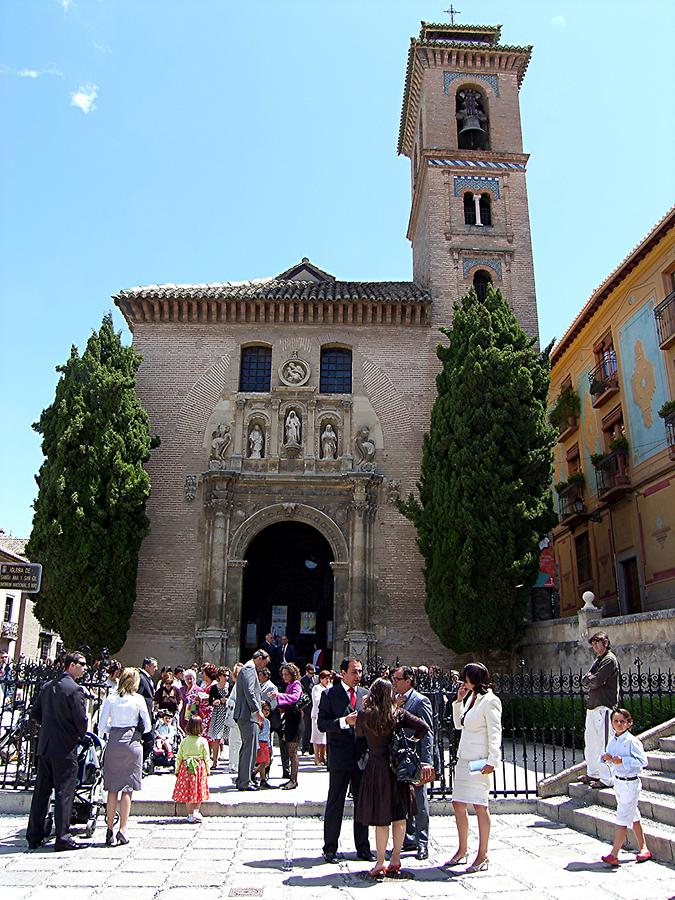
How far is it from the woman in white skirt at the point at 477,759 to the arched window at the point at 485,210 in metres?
20.5

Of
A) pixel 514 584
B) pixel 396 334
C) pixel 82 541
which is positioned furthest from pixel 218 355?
pixel 514 584

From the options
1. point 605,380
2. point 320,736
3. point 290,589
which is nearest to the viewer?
point 320,736

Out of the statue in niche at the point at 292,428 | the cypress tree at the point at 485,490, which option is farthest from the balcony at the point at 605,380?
the statue in niche at the point at 292,428

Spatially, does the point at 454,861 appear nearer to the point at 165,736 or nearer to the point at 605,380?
the point at 165,736

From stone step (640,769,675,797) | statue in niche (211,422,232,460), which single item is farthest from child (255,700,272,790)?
statue in niche (211,422,232,460)

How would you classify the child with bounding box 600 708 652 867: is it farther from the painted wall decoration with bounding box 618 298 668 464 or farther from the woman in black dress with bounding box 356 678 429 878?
the painted wall decoration with bounding box 618 298 668 464

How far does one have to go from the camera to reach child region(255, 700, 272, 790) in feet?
32.7

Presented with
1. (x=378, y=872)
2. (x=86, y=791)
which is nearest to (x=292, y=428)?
(x=86, y=791)

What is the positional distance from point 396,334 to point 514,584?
351 inches

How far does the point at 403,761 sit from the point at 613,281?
18.2 metres

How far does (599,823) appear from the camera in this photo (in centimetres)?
741

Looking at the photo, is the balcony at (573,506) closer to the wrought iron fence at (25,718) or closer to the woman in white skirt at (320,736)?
the woman in white skirt at (320,736)

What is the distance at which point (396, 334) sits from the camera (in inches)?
897

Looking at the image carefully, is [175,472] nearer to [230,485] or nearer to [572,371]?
[230,485]
